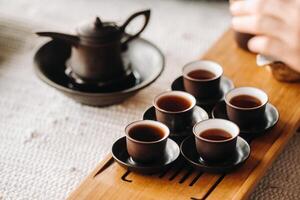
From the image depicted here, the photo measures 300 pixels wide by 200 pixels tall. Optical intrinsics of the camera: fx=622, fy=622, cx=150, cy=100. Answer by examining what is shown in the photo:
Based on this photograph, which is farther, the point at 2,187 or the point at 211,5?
the point at 211,5

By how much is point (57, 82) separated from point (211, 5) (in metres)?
0.78

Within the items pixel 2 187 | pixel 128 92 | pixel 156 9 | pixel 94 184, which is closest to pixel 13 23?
pixel 156 9

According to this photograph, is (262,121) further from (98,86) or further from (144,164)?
(98,86)

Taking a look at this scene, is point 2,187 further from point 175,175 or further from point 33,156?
point 175,175

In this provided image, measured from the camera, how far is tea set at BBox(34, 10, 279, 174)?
47.6 inches

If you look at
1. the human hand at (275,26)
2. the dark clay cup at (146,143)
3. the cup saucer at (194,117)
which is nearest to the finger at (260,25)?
the human hand at (275,26)

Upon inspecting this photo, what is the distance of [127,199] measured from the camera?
115 cm

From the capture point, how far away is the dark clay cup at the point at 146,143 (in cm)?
119

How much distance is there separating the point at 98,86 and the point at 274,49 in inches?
17.9

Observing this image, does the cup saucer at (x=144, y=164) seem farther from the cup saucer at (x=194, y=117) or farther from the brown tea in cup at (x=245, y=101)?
the brown tea in cup at (x=245, y=101)

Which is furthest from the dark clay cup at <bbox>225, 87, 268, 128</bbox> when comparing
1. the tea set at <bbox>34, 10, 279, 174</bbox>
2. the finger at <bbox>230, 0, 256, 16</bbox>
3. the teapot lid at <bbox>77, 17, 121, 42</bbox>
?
the teapot lid at <bbox>77, 17, 121, 42</bbox>

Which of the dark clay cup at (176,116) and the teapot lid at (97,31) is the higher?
the teapot lid at (97,31)

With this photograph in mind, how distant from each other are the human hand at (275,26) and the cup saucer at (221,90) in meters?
0.10

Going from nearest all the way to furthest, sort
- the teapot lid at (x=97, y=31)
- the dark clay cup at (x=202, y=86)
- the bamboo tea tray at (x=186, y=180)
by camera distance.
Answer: the bamboo tea tray at (x=186, y=180), the dark clay cup at (x=202, y=86), the teapot lid at (x=97, y=31)
